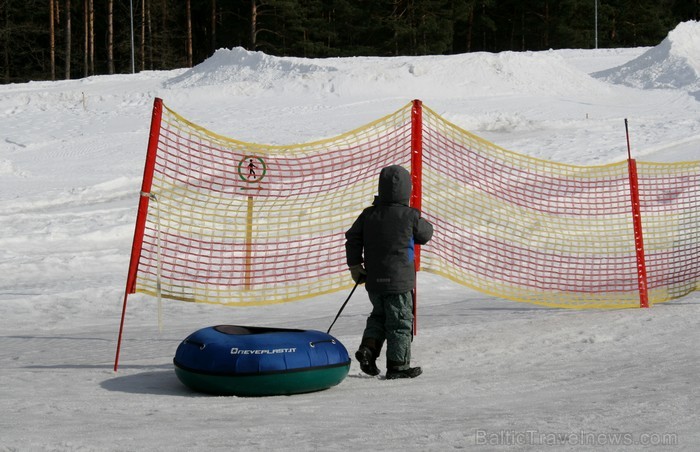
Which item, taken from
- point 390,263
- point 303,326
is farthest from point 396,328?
point 303,326

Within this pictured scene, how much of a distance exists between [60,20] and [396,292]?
56.7 meters

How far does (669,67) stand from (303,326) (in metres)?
25.8

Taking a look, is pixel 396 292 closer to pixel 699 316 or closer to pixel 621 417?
pixel 621 417

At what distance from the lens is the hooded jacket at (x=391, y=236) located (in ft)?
22.6

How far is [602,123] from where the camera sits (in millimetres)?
24203

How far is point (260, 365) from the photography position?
6.26 metres

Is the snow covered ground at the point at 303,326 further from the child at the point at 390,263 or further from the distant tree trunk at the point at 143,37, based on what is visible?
the distant tree trunk at the point at 143,37

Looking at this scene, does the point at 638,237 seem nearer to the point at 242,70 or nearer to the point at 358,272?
the point at 358,272

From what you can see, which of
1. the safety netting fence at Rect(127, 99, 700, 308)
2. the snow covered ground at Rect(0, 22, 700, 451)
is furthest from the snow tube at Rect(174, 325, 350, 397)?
the safety netting fence at Rect(127, 99, 700, 308)

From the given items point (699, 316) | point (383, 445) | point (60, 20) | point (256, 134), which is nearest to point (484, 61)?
point (256, 134)

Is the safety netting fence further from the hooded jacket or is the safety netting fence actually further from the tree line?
the tree line

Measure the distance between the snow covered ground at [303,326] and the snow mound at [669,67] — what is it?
5.77 meters

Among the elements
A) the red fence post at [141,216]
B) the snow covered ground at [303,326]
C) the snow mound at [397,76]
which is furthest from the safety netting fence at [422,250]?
the snow mound at [397,76]

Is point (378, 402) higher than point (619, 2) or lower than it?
lower
